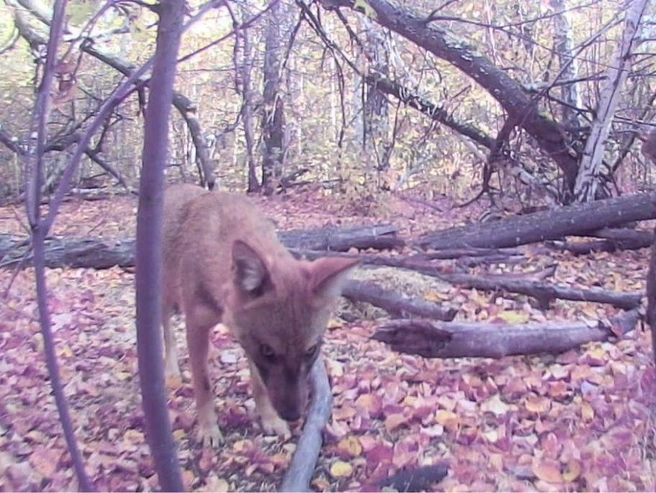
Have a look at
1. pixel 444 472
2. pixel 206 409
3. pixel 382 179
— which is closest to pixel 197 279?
pixel 206 409

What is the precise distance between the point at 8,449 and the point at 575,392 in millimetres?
3086

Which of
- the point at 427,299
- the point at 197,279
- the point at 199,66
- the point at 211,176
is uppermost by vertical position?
the point at 199,66

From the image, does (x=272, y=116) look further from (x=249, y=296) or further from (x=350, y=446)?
(x=350, y=446)

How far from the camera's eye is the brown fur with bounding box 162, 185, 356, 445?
12.4 ft

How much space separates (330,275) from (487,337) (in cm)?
155

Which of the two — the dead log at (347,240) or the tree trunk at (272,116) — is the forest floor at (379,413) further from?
the tree trunk at (272,116)

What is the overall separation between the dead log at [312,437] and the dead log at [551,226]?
3.80 meters

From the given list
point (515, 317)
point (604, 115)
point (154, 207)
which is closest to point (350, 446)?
point (515, 317)

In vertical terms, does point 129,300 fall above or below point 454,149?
below

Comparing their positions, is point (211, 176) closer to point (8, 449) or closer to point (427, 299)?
point (427, 299)

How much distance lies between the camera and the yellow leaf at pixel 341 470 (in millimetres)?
3783

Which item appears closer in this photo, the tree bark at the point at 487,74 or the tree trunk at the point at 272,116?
the tree bark at the point at 487,74

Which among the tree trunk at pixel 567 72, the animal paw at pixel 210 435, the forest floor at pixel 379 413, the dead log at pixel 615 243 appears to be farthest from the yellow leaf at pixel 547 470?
the tree trunk at pixel 567 72

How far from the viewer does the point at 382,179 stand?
1184 cm
